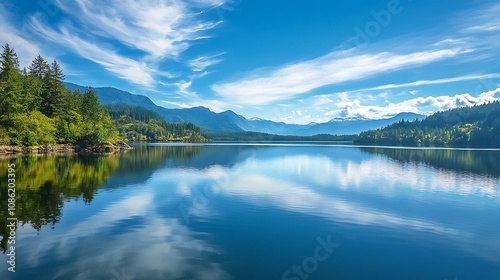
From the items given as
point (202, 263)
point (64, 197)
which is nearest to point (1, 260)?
point (202, 263)

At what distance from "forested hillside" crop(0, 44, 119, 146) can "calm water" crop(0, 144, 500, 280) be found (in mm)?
67450

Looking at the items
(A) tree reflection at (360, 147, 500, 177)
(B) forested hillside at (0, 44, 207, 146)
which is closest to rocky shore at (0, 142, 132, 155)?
(B) forested hillside at (0, 44, 207, 146)

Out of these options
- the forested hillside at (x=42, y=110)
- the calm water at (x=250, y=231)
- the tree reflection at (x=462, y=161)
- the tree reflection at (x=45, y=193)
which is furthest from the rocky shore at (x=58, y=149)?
the tree reflection at (x=462, y=161)

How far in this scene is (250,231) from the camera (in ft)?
85.1

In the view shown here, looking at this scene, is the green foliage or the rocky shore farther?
the green foliage

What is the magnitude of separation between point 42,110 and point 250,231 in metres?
137

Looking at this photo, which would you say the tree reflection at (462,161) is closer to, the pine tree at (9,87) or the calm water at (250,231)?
the calm water at (250,231)

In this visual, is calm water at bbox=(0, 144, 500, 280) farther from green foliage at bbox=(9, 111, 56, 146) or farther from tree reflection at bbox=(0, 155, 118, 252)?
green foliage at bbox=(9, 111, 56, 146)

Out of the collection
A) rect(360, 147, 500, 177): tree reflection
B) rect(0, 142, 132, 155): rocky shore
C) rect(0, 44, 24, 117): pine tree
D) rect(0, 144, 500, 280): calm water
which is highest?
rect(0, 44, 24, 117): pine tree

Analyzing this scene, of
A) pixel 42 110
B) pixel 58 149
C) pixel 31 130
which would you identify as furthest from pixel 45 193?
pixel 42 110

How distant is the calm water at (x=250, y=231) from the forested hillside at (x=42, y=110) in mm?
67450

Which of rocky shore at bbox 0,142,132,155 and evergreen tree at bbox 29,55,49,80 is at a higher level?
evergreen tree at bbox 29,55,49,80

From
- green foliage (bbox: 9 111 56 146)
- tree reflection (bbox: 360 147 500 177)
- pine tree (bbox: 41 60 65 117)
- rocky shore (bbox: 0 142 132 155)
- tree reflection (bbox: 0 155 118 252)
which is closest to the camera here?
tree reflection (bbox: 0 155 118 252)

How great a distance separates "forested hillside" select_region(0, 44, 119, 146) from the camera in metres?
99.4
